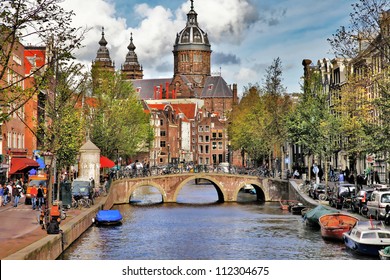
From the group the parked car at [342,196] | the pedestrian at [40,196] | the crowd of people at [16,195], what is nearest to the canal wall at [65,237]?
the pedestrian at [40,196]

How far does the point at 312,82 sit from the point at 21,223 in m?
44.1

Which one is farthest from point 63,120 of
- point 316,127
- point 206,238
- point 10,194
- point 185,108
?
point 185,108

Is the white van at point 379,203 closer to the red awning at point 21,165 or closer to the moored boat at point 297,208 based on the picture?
the moored boat at point 297,208

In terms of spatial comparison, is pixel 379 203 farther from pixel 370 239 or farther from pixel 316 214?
pixel 370 239

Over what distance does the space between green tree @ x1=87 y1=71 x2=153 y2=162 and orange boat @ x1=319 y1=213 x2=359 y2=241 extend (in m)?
34.7

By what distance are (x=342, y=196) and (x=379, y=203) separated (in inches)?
349

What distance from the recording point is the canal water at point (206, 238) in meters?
35.8

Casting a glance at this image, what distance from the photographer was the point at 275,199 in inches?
2950

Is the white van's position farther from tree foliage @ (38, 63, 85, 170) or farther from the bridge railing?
the bridge railing

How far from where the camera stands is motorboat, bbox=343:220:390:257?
32344 mm

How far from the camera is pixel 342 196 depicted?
50281mm

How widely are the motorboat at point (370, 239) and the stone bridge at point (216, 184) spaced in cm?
3947

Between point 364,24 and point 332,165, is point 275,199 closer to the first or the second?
point 332,165
